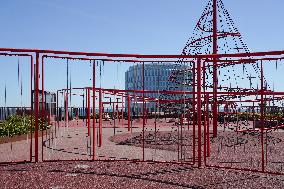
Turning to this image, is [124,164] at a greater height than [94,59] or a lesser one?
lesser

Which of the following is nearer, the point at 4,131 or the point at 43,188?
the point at 43,188

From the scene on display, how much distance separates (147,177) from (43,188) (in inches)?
70.3

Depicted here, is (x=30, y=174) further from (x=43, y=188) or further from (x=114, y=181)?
(x=114, y=181)

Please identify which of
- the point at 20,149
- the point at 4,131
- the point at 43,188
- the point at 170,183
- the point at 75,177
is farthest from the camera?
the point at 4,131

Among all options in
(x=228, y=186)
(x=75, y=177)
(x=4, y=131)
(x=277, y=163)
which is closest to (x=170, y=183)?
(x=228, y=186)

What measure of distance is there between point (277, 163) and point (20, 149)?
7071 millimetres

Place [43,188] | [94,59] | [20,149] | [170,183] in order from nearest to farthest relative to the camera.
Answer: [43,188] → [170,183] → [94,59] → [20,149]

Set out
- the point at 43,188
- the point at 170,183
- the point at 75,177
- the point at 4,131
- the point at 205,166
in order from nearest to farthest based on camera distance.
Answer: the point at 43,188 < the point at 170,183 < the point at 75,177 < the point at 205,166 < the point at 4,131

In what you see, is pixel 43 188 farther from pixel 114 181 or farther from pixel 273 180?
pixel 273 180

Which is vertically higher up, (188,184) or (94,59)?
(94,59)

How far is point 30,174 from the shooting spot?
6422 mm

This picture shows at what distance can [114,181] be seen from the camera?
595cm

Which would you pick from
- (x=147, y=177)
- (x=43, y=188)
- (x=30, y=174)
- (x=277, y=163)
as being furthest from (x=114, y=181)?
(x=277, y=163)

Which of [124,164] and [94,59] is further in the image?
[94,59]
